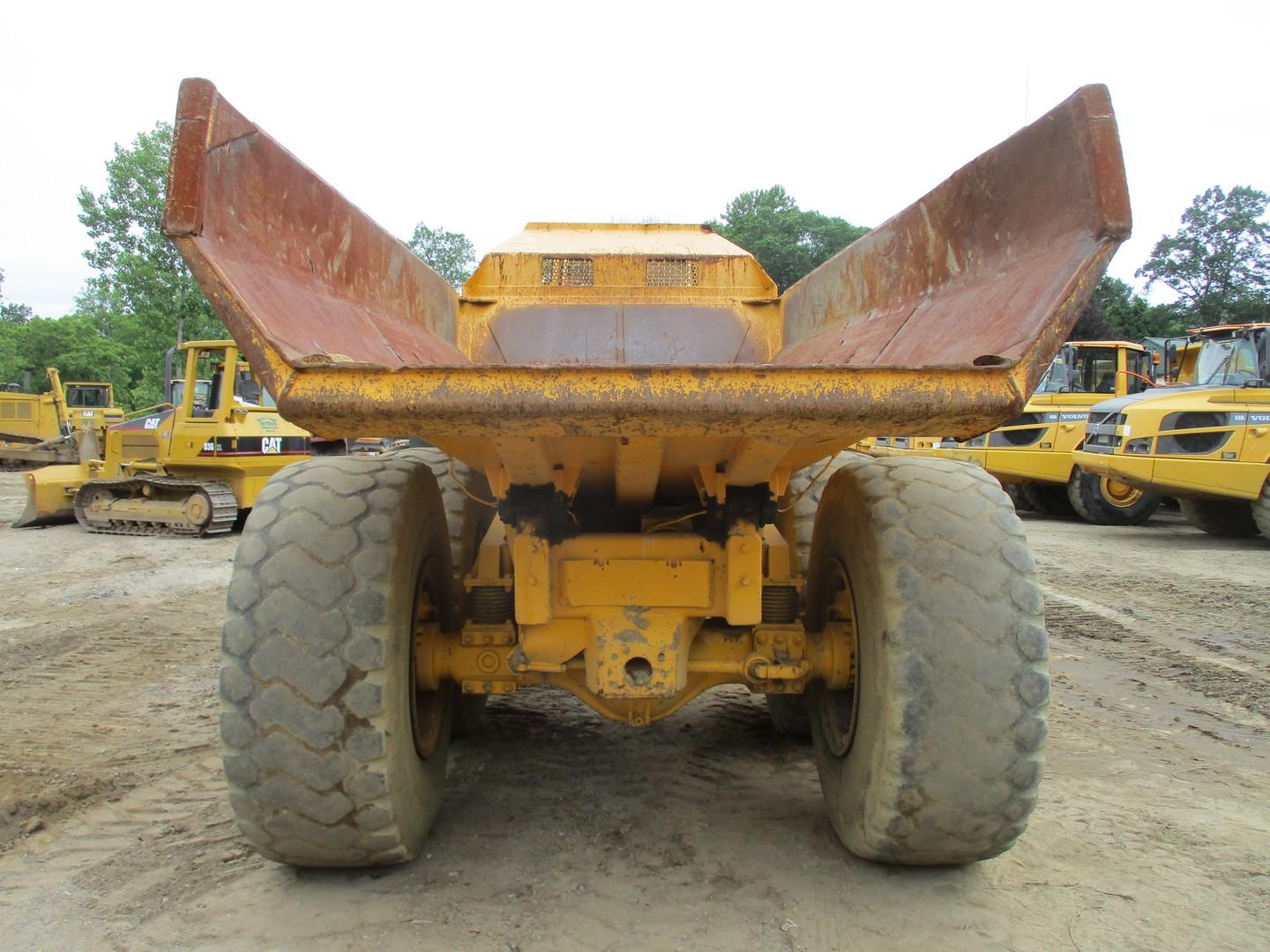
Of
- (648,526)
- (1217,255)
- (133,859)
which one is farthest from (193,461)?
(1217,255)

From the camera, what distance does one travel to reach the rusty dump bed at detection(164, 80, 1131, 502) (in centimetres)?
163

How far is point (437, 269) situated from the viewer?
34438 millimetres

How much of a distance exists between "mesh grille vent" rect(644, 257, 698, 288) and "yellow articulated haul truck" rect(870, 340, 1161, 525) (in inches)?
294

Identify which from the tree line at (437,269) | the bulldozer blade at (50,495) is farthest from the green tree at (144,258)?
the bulldozer blade at (50,495)

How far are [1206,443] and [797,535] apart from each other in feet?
26.0

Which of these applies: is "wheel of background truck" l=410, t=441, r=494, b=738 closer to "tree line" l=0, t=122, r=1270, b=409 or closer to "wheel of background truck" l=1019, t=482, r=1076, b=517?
"wheel of background truck" l=1019, t=482, r=1076, b=517

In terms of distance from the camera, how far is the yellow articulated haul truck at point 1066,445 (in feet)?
38.4

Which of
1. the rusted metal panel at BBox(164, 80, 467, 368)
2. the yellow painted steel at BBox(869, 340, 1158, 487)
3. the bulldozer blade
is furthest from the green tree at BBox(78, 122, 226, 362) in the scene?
the rusted metal panel at BBox(164, 80, 467, 368)

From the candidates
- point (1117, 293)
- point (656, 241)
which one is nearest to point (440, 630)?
point (656, 241)

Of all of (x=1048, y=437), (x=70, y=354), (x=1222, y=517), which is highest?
(x=70, y=354)

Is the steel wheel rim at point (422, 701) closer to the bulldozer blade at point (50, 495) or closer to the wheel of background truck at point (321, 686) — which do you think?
the wheel of background truck at point (321, 686)

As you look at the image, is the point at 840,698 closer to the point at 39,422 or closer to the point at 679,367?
the point at 679,367

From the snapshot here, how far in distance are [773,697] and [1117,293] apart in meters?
39.4

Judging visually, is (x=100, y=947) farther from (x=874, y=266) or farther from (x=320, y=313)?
(x=874, y=266)
